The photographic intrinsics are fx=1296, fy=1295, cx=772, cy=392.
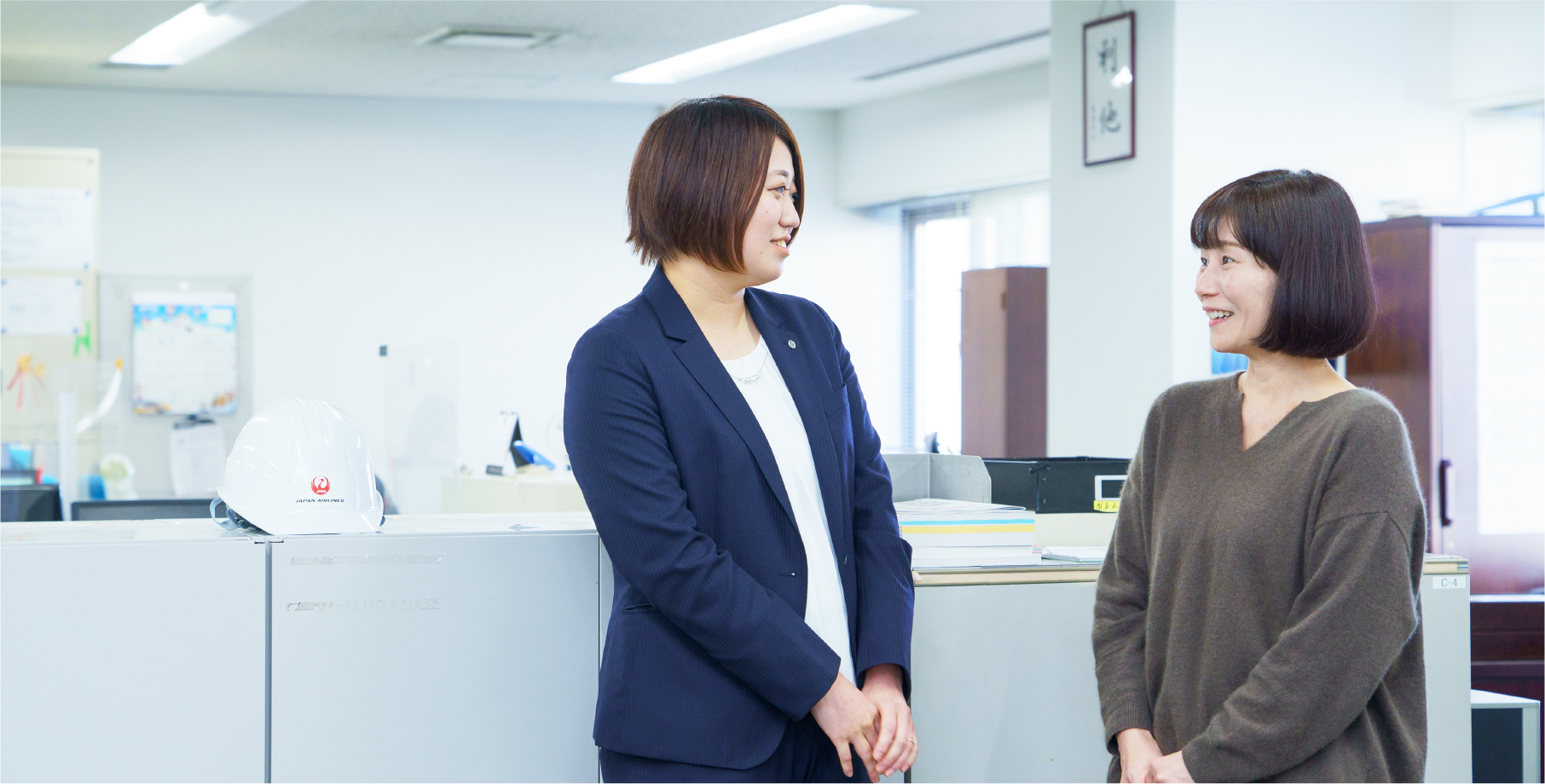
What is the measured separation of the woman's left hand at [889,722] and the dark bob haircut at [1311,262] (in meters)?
0.54

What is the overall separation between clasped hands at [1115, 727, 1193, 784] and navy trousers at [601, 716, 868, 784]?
283 millimetres

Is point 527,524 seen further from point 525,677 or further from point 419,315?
point 419,315

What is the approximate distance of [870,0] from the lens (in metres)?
5.04

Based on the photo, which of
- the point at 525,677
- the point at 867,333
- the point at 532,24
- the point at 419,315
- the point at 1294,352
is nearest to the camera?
the point at 1294,352

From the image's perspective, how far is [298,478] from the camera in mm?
1566

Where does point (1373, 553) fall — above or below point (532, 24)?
below

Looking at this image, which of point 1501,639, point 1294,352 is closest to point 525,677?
point 1294,352

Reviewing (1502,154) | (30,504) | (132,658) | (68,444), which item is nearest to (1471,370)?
(1502,154)

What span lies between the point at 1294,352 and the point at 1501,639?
103 inches

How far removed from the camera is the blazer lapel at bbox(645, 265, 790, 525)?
1327 mm

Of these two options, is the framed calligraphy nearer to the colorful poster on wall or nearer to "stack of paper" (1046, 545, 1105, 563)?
"stack of paper" (1046, 545, 1105, 563)

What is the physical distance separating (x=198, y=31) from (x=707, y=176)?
16.4 feet

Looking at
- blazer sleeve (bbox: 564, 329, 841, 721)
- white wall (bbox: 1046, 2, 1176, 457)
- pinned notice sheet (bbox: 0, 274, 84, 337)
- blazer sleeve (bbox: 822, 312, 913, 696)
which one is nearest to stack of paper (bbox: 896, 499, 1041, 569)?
blazer sleeve (bbox: 822, 312, 913, 696)

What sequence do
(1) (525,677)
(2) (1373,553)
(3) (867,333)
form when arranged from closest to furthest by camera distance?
(2) (1373,553), (1) (525,677), (3) (867,333)
